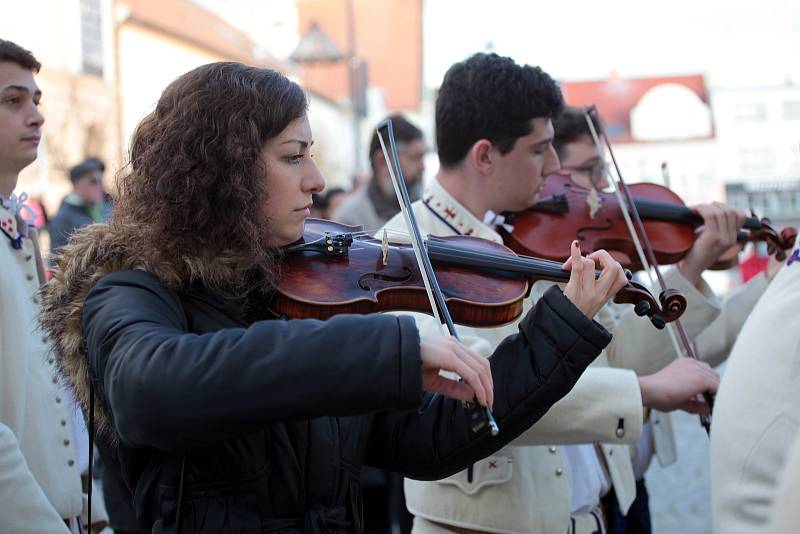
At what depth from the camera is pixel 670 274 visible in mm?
2938

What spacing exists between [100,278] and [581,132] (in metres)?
2.32

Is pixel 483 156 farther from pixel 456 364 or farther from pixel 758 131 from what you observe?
pixel 758 131

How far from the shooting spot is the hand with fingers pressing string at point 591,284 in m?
1.74

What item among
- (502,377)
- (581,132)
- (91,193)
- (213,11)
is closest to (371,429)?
(502,377)

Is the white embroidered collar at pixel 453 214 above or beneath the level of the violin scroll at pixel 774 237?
above

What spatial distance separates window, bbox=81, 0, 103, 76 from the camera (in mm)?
20766

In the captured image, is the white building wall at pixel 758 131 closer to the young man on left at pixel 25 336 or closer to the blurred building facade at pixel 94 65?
the blurred building facade at pixel 94 65

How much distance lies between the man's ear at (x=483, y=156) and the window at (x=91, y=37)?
1975 cm

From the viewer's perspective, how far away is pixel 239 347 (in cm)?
136

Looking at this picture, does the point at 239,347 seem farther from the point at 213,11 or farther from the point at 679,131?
the point at 679,131

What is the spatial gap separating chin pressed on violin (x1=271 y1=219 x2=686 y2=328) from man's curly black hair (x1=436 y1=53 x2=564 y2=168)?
28.6 inches

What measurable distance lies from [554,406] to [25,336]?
1.37m

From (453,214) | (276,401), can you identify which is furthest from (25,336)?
(276,401)

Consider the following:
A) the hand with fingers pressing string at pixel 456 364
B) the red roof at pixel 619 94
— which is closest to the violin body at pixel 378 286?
the hand with fingers pressing string at pixel 456 364
